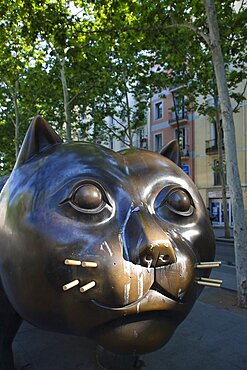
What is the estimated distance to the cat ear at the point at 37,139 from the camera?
7.25 ft

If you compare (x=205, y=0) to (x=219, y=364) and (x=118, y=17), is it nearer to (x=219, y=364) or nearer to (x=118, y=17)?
(x=118, y=17)

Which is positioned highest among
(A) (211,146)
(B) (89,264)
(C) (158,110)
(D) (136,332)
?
(C) (158,110)

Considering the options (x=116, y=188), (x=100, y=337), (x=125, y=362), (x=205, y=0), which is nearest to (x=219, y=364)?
(x=125, y=362)

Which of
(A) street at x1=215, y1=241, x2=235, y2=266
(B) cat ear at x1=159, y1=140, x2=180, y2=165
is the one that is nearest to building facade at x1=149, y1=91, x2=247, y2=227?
(A) street at x1=215, y1=241, x2=235, y2=266

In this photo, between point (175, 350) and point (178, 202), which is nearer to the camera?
point (178, 202)

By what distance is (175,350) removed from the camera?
3.91 metres

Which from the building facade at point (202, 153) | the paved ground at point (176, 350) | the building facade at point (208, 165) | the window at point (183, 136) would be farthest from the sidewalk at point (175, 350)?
the window at point (183, 136)

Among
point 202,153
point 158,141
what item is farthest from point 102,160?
point 158,141

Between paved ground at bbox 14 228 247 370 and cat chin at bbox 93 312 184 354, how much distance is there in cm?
164

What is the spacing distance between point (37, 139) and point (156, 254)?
1136 millimetres

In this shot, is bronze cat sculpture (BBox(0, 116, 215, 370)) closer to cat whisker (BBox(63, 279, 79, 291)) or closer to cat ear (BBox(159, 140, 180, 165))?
cat whisker (BBox(63, 279, 79, 291))

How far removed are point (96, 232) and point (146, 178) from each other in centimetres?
50

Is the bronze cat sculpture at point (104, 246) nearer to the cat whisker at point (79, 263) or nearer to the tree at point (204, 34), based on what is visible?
the cat whisker at point (79, 263)

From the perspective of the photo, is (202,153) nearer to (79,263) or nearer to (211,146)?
(211,146)
